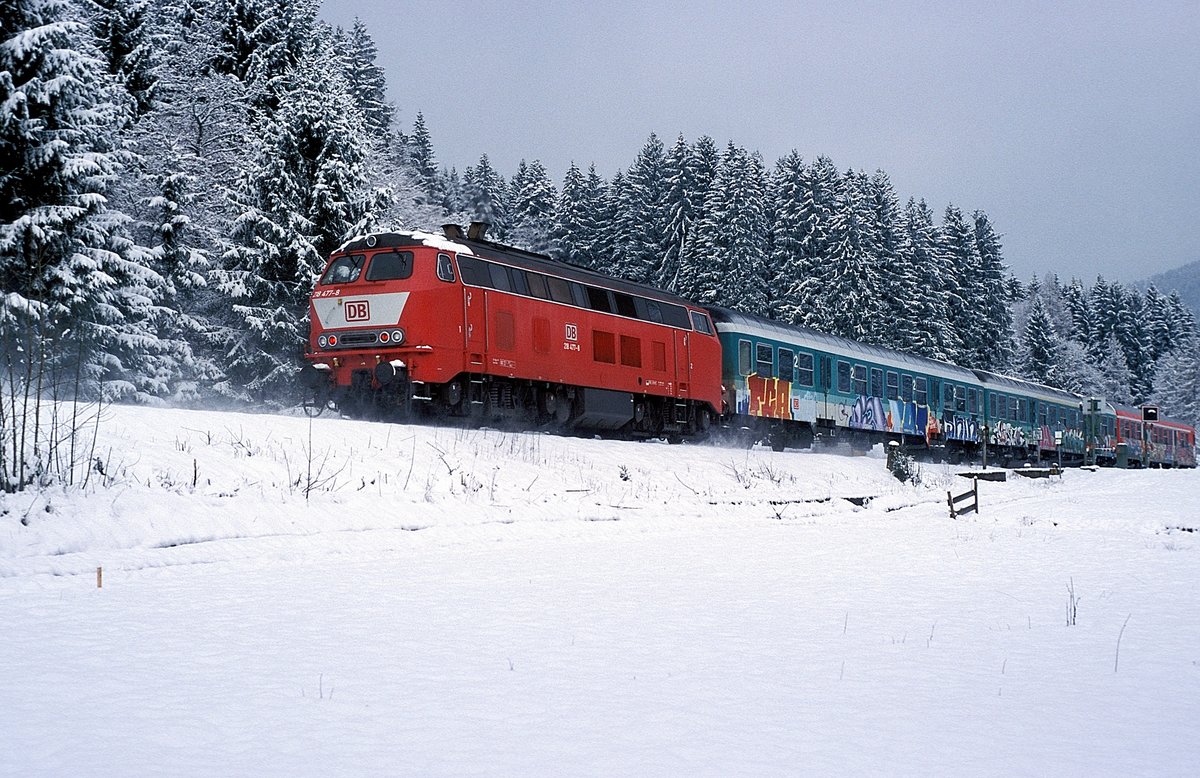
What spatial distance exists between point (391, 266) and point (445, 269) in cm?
106

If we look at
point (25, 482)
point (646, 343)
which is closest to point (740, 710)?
point (25, 482)

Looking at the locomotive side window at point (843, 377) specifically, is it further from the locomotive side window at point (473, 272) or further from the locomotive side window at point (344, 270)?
the locomotive side window at point (344, 270)

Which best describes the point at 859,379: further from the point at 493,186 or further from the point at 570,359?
the point at 493,186

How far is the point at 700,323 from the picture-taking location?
26609mm

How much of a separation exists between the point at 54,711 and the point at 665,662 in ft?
10.1

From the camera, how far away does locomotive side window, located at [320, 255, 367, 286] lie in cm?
1911

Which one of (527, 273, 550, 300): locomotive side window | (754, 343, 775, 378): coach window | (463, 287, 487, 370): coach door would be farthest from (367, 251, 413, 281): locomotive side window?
(754, 343, 775, 378): coach window

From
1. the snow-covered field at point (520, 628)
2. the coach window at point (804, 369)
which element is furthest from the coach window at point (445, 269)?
the coach window at point (804, 369)

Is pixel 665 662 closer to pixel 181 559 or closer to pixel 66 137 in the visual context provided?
pixel 181 559

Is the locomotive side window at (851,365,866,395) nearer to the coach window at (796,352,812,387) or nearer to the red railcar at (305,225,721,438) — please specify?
the coach window at (796,352,812,387)

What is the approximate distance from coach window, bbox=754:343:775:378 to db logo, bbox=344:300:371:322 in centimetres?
1310

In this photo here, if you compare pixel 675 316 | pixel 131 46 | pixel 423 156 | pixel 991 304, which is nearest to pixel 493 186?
pixel 423 156

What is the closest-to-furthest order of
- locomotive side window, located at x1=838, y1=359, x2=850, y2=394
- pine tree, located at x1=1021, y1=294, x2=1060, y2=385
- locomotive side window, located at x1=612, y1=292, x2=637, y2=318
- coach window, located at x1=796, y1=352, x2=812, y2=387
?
locomotive side window, located at x1=612, y1=292, x2=637, y2=318
coach window, located at x1=796, y1=352, x2=812, y2=387
locomotive side window, located at x1=838, y1=359, x2=850, y2=394
pine tree, located at x1=1021, y1=294, x2=1060, y2=385

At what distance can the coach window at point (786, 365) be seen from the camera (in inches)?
1166
